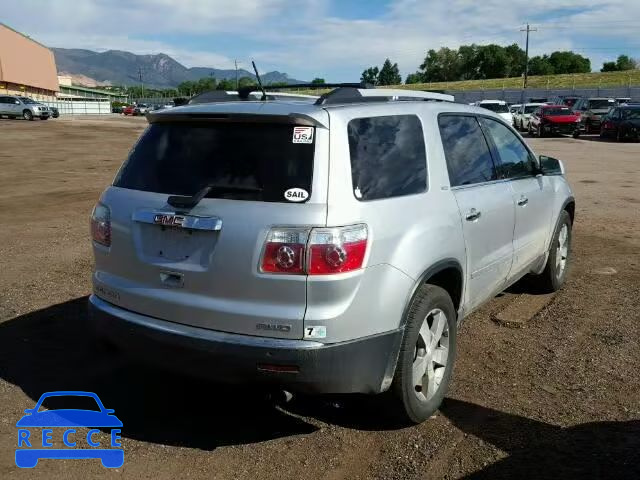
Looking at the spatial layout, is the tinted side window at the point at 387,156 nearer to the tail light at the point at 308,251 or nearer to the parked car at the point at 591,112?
the tail light at the point at 308,251

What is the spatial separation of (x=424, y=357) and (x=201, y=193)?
5.25 ft

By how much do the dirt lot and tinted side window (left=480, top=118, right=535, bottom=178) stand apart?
51.0 inches

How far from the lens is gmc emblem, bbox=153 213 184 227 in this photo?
3400 mm

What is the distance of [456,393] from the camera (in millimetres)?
4211

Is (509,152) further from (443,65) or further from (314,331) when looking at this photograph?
(443,65)

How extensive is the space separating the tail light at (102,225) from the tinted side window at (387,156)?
59.5 inches

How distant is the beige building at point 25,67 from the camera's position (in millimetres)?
91037

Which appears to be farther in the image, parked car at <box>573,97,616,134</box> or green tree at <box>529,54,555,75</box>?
green tree at <box>529,54,555,75</box>

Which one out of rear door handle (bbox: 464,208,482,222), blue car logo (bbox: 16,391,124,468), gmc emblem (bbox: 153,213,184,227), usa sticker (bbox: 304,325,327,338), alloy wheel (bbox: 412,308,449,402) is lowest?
blue car logo (bbox: 16,391,124,468)

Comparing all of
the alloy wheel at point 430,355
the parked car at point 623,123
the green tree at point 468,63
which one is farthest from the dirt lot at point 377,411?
the green tree at point 468,63

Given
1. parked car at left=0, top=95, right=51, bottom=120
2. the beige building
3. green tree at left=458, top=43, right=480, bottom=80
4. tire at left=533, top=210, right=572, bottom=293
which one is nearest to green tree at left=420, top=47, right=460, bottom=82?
green tree at left=458, top=43, right=480, bottom=80

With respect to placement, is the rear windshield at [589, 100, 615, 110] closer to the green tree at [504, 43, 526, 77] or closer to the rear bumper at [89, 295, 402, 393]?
the rear bumper at [89, 295, 402, 393]

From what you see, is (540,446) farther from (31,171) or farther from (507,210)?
(31,171)

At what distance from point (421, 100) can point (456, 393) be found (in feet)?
6.40
